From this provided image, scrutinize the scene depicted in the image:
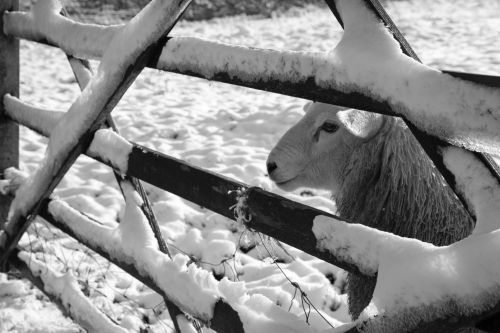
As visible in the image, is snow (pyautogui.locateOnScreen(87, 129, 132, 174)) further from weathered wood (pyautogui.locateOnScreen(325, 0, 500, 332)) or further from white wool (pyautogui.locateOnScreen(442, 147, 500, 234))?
white wool (pyautogui.locateOnScreen(442, 147, 500, 234))

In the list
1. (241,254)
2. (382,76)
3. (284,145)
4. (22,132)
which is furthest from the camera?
(22,132)

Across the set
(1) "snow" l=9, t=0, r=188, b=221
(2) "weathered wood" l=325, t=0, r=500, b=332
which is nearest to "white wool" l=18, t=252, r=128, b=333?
(1) "snow" l=9, t=0, r=188, b=221

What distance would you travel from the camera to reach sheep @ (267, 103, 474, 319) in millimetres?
2051

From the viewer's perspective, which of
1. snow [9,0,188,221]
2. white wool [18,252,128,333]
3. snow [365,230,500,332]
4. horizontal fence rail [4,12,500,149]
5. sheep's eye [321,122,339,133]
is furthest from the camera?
white wool [18,252,128,333]

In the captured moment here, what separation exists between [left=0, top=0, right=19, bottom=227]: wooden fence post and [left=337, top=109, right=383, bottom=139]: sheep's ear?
6.51ft

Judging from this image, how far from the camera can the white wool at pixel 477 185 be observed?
3.63 feet

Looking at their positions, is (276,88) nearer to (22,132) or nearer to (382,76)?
(382,76)

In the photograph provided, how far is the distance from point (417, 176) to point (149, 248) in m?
1.07

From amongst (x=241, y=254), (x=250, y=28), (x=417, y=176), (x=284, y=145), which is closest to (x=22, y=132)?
(x=241, y=254)

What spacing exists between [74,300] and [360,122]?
4.90ft

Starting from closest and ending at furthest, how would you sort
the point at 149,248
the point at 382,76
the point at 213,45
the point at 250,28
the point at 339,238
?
the point at 382,76 → the point at 339,238 → the point at 213,45 → the point at 149,248 → the point at 250,28

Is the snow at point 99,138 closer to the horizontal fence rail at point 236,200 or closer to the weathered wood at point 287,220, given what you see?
the horizontal fence rail at point 236,200

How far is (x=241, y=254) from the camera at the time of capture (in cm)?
348

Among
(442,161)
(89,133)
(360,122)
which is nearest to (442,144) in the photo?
(442,161)
